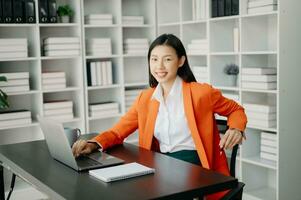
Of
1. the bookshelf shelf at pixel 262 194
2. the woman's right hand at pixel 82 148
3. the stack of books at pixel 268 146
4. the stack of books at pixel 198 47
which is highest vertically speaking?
the stack of books at pixel 198 47

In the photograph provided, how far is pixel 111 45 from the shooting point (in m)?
4.87

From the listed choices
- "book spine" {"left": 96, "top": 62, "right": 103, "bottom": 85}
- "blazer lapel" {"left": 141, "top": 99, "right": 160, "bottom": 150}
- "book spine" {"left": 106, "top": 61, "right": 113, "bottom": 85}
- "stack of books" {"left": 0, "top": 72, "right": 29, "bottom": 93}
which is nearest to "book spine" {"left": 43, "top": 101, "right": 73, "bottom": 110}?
"stack of books" {"left": 0, "top": 72, "right": 29, "bottom": 93}

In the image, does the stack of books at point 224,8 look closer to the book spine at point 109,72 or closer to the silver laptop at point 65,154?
the book spine at point 109,72

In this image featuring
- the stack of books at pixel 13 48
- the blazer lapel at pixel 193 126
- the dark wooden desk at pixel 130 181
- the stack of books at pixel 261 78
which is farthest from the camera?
the stack of books at pixel 13 48

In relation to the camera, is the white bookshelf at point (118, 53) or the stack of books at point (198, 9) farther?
the white bookshelf at point (118, 53)

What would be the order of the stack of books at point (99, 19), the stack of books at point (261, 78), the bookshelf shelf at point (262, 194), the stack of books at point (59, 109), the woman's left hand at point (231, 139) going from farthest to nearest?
the stack of books at point (99, 19) < the stack of books at point (59, 109) < the bookshelf shelf at point (262, 194) < the stack of books at point (261, 78) < the woman's left hand at point (231, 139)

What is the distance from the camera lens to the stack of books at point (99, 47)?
4641mm

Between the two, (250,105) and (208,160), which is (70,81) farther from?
(208,160)

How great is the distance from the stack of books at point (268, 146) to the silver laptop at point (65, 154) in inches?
76.6

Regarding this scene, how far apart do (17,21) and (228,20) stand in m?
1.95

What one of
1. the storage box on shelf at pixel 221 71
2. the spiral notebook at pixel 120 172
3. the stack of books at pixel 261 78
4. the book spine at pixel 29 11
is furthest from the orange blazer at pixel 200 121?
the book spine at pixel 29 11

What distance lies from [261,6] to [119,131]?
72.4 inches

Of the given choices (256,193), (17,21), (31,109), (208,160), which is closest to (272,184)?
(256,193)

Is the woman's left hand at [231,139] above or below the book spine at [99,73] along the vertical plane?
below
